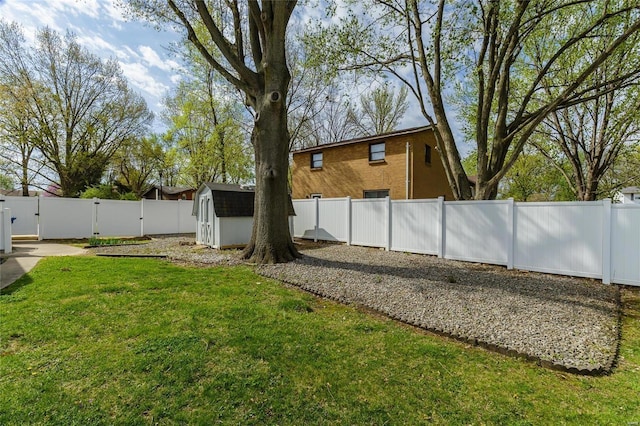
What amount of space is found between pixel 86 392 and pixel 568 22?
640 inches

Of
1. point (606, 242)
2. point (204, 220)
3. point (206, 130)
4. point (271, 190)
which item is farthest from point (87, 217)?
point (606, 242)

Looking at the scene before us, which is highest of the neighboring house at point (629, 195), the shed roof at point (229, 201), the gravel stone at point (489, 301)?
the neighboring house at point (629, 195)

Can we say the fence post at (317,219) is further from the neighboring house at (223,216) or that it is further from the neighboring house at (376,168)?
the neighboring house at (376,168)

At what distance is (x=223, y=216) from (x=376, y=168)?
914 centimetres

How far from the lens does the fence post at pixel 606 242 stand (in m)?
6.26

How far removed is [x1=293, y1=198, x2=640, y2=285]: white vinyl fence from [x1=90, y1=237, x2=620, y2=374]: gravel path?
1.51ft

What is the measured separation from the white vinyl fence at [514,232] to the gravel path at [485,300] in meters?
0.46

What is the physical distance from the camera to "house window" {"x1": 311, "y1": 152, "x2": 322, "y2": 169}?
1872cm

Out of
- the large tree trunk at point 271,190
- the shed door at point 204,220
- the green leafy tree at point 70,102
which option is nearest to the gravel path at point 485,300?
the large tree trunk at point 271,190

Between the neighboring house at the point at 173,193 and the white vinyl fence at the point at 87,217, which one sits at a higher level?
the neighboring house at the point at 173,193

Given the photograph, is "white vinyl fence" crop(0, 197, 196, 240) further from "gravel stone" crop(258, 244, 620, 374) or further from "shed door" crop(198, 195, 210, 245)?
"gravel stone" crop(258, 244, 620, 374)

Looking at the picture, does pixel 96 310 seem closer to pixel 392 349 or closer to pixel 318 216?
pixel 392 349

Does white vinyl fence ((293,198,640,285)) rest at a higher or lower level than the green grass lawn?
higher

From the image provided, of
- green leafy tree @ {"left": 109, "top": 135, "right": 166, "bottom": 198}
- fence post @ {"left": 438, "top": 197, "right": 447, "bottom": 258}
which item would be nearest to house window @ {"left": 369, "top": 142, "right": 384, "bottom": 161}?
fence post @ {"left": 438, "top": 197, "right": 447, "bottom": 258}
